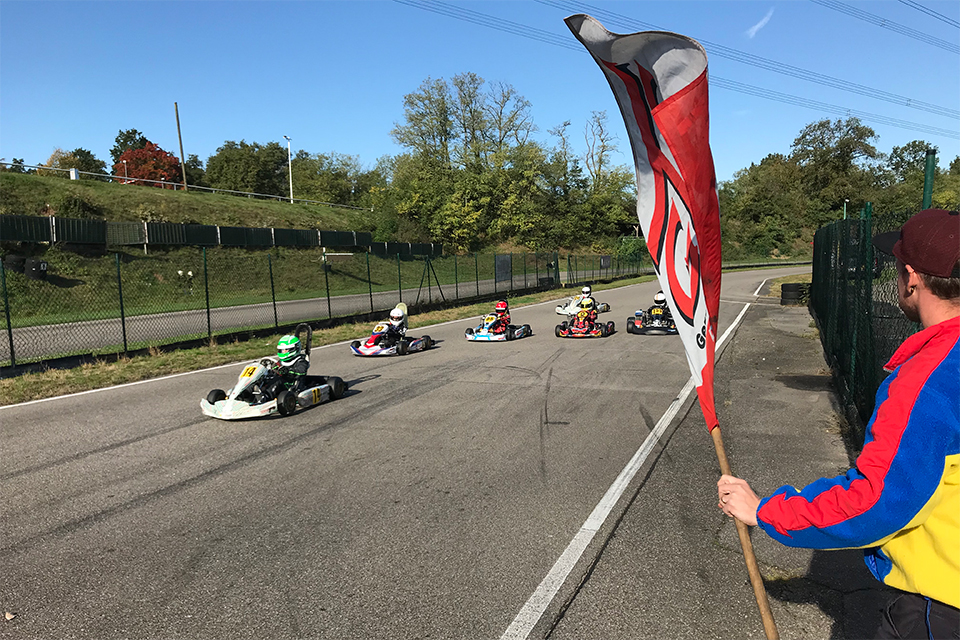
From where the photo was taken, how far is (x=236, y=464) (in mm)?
5750

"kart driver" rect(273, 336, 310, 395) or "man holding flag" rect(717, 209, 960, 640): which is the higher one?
"man holding flag" rect(717, 209, 960, 640)

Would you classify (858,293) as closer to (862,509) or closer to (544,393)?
(544,393)

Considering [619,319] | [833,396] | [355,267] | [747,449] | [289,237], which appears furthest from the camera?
[289,237]

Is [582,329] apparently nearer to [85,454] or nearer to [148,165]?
[85,454]

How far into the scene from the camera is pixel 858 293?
22.0 ft

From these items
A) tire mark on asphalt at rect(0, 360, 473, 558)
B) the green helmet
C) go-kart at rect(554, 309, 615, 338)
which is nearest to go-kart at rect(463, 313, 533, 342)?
go-kart at rect(554, 309, 615, 338)

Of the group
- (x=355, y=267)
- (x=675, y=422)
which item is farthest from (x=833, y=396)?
(x=355, y=267)

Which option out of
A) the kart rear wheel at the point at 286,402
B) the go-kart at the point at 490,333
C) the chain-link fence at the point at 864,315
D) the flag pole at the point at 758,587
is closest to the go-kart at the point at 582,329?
the go-kart at the point at 490,333

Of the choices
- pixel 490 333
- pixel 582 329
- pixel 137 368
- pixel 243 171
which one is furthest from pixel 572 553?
pixel 243 171

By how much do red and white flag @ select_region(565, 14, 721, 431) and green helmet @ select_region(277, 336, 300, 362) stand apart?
21.1 feet

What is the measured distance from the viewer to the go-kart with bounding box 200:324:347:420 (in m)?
7.27

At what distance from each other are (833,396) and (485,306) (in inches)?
637

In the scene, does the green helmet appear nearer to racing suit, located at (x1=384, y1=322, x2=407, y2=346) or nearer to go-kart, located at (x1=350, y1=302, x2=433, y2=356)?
go-kart, located at (x1=350, y1=302, x2=433, y2=356)

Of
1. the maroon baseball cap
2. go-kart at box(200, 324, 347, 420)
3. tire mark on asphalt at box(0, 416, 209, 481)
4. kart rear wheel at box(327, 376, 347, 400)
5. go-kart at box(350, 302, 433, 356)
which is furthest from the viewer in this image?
go-kart at box(350, 302, 433, 356)
